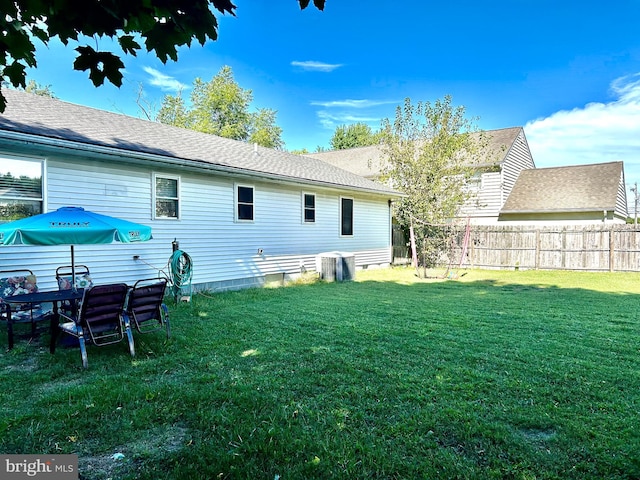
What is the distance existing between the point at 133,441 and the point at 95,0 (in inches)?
108

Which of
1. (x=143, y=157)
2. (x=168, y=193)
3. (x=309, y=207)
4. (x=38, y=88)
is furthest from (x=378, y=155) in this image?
(x=38, y=88)

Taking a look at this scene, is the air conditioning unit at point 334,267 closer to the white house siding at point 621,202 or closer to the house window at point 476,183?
the house window at point 476,183

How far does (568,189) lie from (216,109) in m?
24.2

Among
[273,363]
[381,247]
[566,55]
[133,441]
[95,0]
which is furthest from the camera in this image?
[381,247]

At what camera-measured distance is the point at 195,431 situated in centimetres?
289

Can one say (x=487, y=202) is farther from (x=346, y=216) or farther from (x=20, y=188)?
(x=20, y=188)

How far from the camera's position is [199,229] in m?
9.43

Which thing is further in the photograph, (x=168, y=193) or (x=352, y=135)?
(x=352, y=135)

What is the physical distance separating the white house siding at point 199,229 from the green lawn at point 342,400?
8.53 feet

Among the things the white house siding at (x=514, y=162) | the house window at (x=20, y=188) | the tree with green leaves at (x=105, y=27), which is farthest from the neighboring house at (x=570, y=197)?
the tree with green leaves at (x=105, y=27)

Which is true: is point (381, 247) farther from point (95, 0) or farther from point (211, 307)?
point (95, 0)

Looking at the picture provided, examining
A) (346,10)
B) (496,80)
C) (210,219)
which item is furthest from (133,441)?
(496,80)

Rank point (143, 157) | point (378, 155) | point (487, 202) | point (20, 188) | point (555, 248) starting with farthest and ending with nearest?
point (378, 155)
point (487, 202)
point (555, 248)
point (143, 157)
point (20, 188)

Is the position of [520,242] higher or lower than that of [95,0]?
lower
